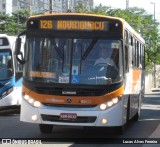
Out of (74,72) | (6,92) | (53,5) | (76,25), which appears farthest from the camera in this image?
(53,5)

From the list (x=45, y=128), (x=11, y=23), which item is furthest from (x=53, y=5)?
(x=45, y=128)

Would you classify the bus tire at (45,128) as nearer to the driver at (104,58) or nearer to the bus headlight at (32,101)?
the bus headlight at (32,101)

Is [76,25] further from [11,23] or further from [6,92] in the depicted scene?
[11,23]

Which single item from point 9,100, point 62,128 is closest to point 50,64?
point 62,128

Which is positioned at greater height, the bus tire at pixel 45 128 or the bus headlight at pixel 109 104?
the bus headlight at pixel 109 104

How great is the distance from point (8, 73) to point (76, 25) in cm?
800

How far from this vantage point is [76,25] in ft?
39.3

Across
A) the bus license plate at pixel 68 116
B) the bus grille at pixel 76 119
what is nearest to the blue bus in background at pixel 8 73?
the bus grille at pixel 76 119

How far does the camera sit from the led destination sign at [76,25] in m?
11.9

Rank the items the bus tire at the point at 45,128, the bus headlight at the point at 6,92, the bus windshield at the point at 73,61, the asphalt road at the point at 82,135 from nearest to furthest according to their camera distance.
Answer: the bus windshield at the point at 73,61
the asphalt road at the point at 82,135
the bus tire at the point at 45,128
the bus headlight at the point at 6,92

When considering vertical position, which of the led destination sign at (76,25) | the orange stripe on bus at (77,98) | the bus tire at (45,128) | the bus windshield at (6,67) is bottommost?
the bus tire at (45,128)

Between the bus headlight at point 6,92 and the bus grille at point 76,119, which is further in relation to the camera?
the bus headlight at point 6,92

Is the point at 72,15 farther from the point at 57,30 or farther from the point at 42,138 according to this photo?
the point at 42,138

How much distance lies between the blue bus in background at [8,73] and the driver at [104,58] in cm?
824
